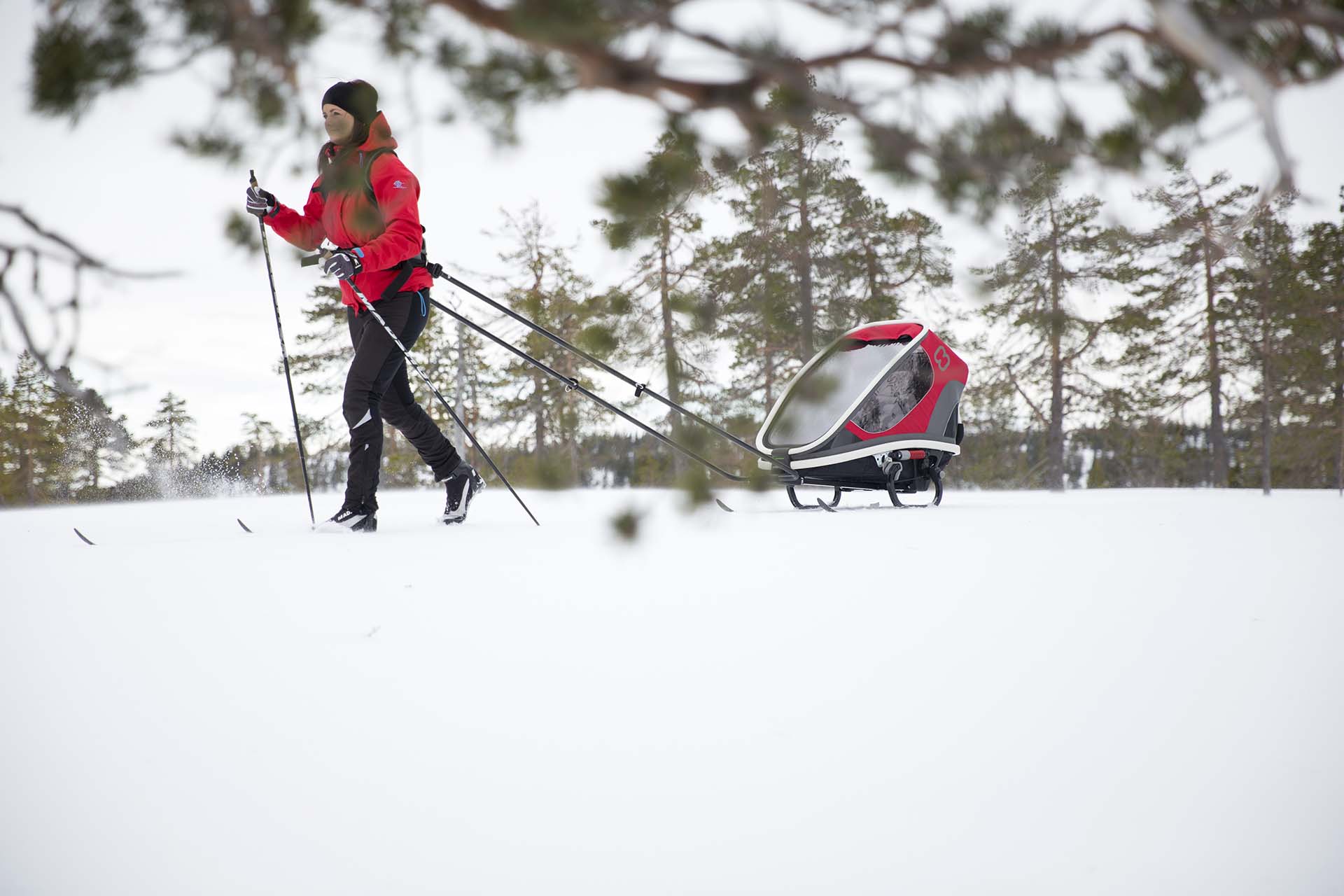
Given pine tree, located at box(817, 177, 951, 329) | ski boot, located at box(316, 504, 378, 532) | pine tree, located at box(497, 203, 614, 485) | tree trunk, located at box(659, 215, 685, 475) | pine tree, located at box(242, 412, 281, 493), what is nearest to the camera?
tree trunk, located at box(659, 215, 685, 475)

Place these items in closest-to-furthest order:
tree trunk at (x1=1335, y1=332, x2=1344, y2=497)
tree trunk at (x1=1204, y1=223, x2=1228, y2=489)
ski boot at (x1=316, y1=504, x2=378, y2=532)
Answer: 1. ski boot at (x1=316, y1=504, x2=378, y2=532)
2. tree trunk at (x1=1335, y1=332, x2=1344, y2=497)
3. tree trunk at (x1=1204, y1=223, x2=1228, y2=489)

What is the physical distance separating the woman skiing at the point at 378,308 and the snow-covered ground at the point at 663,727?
1.09 metres

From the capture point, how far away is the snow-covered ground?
1.21 metres

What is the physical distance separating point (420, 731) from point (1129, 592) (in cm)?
246

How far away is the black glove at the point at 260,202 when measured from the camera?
300 centimetres

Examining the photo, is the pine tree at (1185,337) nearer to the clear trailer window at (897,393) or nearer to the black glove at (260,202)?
the clear trailer window at (897,393)

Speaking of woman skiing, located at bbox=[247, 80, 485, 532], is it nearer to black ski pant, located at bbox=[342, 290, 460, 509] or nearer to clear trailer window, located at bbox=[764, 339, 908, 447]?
black ski pant, located at bbox=[342, 290, 460, 509]

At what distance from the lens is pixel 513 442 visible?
14.3m

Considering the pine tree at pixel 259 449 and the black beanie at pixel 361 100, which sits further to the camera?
the pine tree at pixel 259 449

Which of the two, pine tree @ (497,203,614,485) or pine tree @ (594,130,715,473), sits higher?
pine tree @ (497,203,614,485)

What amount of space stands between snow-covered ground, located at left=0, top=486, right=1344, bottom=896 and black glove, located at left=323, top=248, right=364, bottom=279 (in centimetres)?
128

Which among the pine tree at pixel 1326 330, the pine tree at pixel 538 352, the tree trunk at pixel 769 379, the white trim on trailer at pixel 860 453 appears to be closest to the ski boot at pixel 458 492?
the white trim on trailer at pixel 860 453

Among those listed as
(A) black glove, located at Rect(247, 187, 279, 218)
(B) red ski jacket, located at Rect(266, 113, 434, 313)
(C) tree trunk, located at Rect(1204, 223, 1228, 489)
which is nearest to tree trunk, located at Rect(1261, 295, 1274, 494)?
(C) tree trunk, located at Rect(1204, 223, 1228, 489)

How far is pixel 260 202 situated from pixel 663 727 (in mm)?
2722
